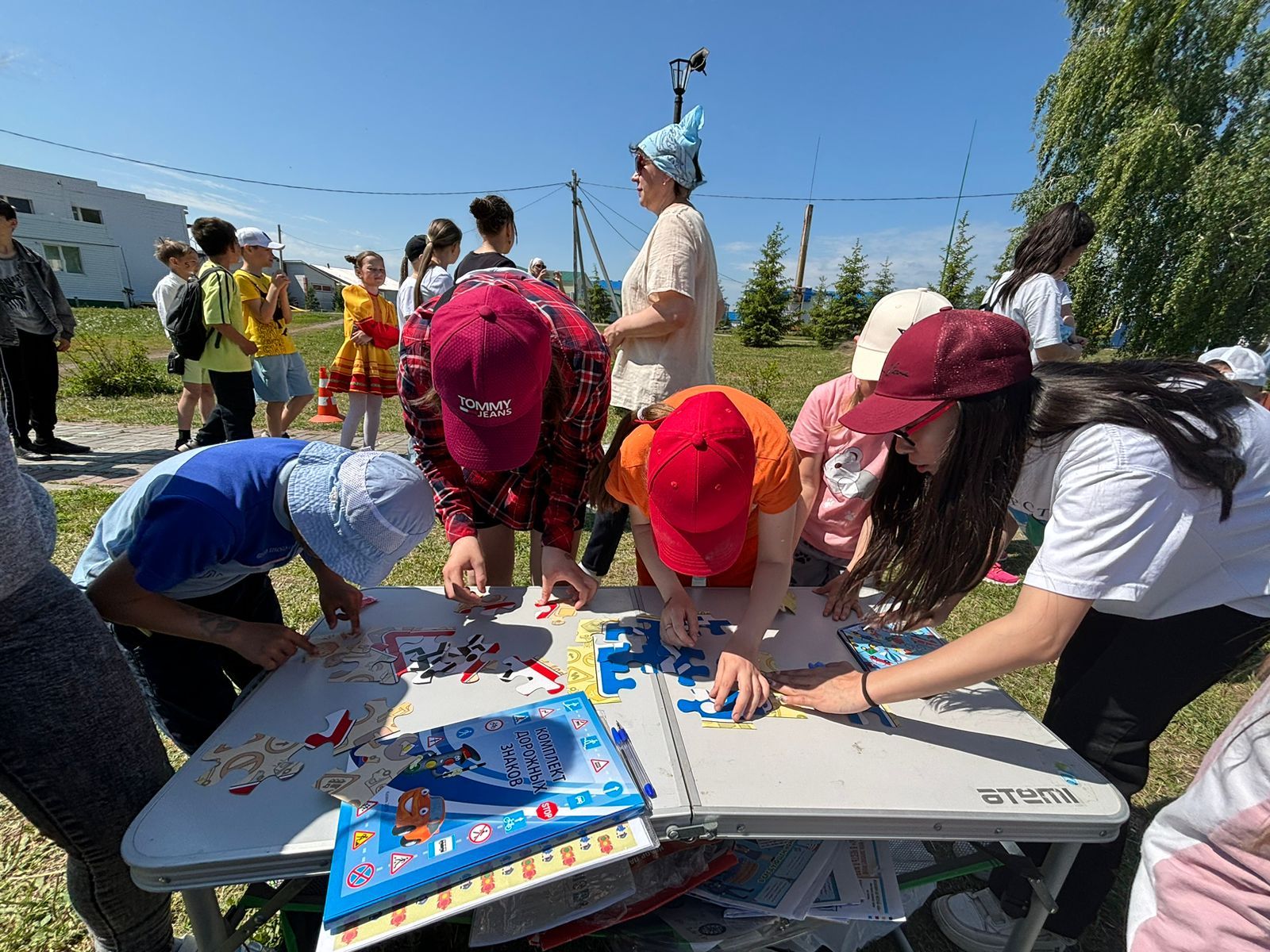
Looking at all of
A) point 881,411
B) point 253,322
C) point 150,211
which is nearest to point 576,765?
point 881,411

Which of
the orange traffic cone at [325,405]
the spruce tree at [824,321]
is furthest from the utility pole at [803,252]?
the orange traffic cone at [325,405]

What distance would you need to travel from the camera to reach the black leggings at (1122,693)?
1176 mm

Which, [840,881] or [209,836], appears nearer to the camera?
[209,836]

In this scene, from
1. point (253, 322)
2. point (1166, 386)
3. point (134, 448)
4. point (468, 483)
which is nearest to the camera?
point (1166, 386)

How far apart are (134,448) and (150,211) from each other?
35.0m

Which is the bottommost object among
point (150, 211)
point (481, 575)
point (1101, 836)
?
point (1101, 836)

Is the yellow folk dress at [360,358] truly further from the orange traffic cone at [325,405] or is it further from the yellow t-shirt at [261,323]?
the yellow t-shirt at [261,323]

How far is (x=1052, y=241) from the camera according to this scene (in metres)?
2.86

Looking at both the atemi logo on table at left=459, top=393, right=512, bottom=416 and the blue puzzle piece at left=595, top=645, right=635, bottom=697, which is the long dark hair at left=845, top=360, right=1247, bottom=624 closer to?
the blue puzzle piece at left=595, top=645, right=635, bottom=697

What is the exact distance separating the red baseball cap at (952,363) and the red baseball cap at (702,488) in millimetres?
272

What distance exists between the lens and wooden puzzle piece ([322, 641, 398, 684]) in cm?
124

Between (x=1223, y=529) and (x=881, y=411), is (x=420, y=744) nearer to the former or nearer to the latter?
(x=881, y=411)

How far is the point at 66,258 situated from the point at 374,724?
37.1 m

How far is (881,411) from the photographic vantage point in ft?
3.71
